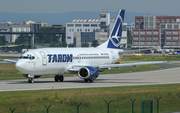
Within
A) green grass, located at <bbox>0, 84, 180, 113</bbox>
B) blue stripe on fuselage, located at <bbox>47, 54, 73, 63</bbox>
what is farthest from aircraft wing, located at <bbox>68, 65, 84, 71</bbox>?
green grass, located at <bbox>0, 84, 180, 113</bbox>

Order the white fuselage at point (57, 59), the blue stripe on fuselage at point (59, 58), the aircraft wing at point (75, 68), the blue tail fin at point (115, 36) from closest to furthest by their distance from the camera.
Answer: the white fuselage at point (57, 59) → the blue stripe on fuselage at point (59, 58) → the aircraft wing at point (75, 68) → the blue tail fin at point (115, 36)

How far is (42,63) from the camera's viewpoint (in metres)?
48.1

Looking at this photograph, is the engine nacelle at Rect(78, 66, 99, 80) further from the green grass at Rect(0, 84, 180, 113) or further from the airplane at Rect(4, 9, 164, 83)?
the green grass at Rect(0, 84, 180, 113)

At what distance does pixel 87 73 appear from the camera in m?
Result: 51.3

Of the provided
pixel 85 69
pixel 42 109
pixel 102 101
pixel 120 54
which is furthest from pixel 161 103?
pixel 120 54

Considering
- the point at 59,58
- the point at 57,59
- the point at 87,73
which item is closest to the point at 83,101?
the point at 57,59

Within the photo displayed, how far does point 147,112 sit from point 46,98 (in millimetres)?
12805

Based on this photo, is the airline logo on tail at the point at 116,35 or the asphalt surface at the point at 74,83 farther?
the airline logo on tail at the point at 116,35

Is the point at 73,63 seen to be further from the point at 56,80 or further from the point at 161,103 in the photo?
the point at 161,103

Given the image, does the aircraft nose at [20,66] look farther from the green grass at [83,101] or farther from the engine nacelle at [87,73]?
the green grass at [83,101]

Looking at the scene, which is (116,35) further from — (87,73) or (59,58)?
(59,58)

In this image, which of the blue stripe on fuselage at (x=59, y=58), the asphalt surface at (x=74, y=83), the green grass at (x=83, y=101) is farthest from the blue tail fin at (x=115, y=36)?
the green grass at (x=83, y=101)

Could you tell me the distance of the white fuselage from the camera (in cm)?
4723

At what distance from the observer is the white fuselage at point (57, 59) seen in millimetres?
47231
